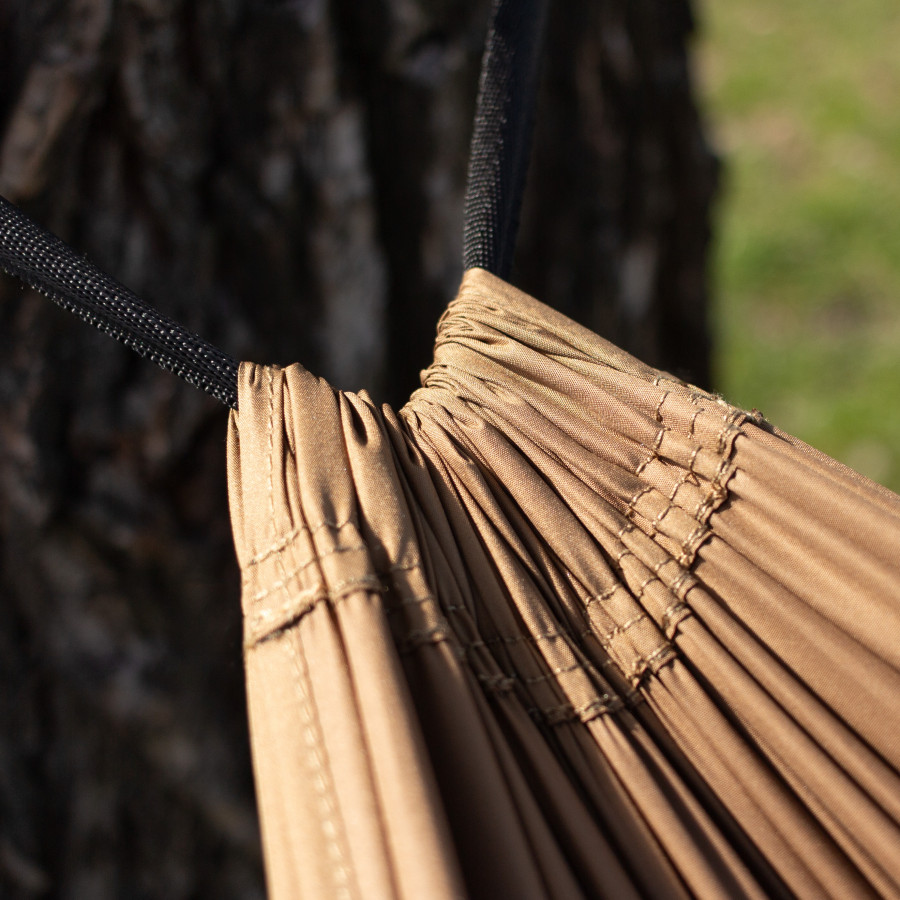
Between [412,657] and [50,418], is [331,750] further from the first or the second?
[50,418]

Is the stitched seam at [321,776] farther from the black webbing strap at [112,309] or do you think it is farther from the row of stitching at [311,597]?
the black webbing strap at [112,309]

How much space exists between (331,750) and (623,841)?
7.6 inches

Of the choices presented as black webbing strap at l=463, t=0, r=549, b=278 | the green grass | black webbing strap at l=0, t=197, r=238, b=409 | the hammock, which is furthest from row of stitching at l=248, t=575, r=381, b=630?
the green grass

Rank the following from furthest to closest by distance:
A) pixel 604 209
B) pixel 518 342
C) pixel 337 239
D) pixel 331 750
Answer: pixel 604 209 → pixel 337 239 → pixel 518 342 → pixel 331 750

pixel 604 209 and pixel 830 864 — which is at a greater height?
pixel 604 209

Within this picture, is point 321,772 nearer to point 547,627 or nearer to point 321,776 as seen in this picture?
point 321,776

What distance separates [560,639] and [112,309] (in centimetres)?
38

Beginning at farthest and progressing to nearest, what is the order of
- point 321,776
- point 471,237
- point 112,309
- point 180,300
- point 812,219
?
point 812,219 → point 180,300 → point 471,237 → point 112,309 → point 321,776

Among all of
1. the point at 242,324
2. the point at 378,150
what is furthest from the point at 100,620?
the point at 378,150

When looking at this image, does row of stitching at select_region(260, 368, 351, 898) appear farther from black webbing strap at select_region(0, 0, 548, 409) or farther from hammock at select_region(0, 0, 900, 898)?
black webbing strap at select_region(0, 0, 548, 409)

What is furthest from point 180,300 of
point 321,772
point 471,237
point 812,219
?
point 812,219

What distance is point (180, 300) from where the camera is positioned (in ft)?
3.73

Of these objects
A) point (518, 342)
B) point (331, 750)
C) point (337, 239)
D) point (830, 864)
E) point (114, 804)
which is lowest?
point (830, 864)

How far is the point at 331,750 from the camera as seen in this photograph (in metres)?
0.48
